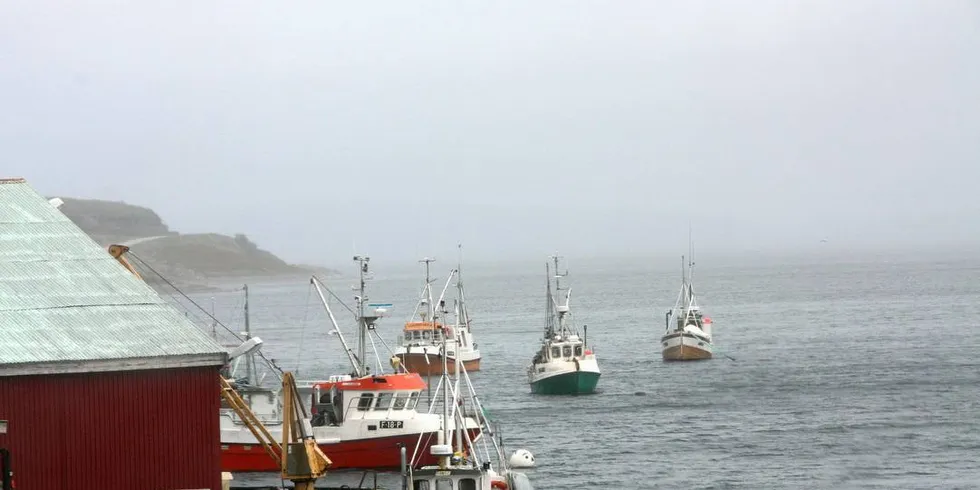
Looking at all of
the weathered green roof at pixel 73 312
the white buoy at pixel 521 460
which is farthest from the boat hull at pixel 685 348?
the weathered green roof at pixel 73 312

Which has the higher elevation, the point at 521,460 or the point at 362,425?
the point at 362,425

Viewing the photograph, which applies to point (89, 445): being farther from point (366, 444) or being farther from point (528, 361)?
point (528, 361)

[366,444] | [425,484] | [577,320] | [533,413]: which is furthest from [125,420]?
[577,320]

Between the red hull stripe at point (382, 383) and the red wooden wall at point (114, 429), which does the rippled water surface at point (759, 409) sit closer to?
the red hull stripe at point (382, 383)

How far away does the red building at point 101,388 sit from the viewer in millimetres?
23469

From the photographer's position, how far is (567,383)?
→ 79.1 metres

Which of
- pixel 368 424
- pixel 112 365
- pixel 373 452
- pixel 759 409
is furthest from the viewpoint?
→ pixel 759 409

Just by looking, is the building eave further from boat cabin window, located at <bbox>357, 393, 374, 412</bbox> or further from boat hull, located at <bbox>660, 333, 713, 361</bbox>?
boat hull, located at <bbox>660, 333, 713, 361</bbox>

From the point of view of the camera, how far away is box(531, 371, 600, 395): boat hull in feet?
258

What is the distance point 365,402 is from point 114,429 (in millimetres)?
26924

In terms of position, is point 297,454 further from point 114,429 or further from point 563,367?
point 563,367

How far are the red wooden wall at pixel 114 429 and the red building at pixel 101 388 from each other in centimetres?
2

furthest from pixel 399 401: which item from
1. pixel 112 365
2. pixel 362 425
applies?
pixel 112 365

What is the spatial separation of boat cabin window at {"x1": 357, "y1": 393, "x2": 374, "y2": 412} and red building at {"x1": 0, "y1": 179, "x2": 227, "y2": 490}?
981 inches
